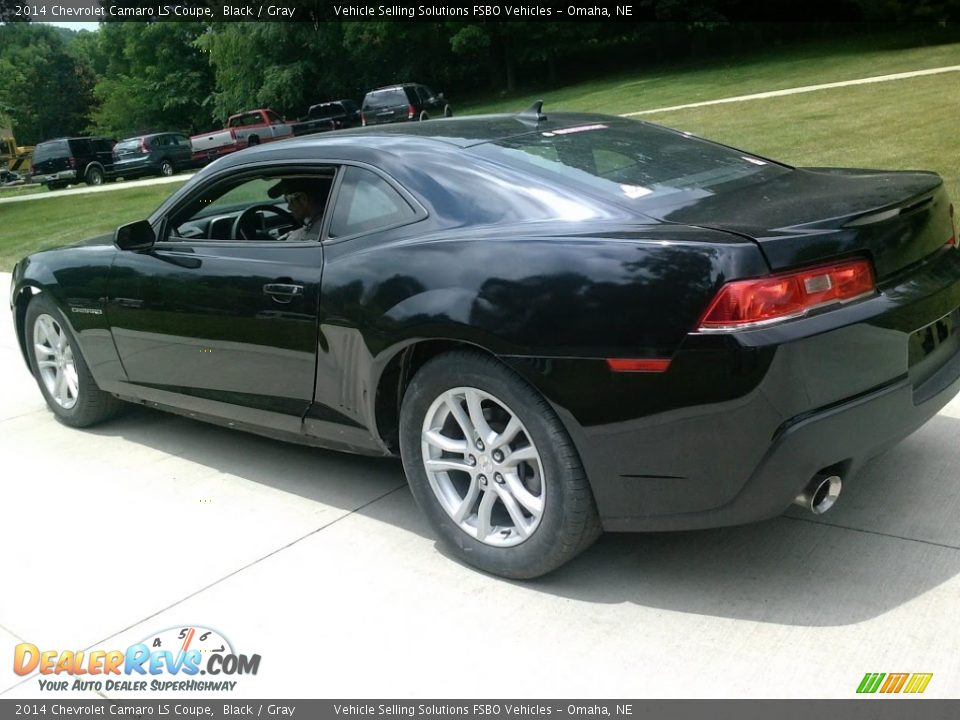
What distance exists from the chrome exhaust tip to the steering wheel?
2765 millimetres

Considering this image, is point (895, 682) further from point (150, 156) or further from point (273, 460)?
point (150, 156)

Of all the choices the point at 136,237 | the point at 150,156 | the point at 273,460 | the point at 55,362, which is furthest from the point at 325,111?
the point at 273,460

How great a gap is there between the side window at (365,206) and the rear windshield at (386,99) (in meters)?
28.2

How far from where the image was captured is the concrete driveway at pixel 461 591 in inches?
111

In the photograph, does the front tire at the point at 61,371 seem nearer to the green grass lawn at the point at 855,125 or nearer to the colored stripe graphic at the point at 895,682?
the colored stripe graphic at the point at 895,682

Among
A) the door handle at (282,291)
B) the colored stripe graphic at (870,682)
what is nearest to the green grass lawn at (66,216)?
the door handle at (282,291)

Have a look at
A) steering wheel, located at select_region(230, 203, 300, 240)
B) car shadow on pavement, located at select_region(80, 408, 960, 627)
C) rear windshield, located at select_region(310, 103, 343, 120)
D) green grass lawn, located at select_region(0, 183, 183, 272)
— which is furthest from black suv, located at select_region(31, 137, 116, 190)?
car shadow on pavement, located at select_region(80, 408, 960, 627)

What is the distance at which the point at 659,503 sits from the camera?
9.70 ft

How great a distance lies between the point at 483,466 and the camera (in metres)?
3.32

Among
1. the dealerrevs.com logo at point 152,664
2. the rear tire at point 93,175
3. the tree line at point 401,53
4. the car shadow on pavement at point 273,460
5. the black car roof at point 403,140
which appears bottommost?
the rear tire at point 93,175

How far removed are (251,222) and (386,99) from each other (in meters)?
27.7
